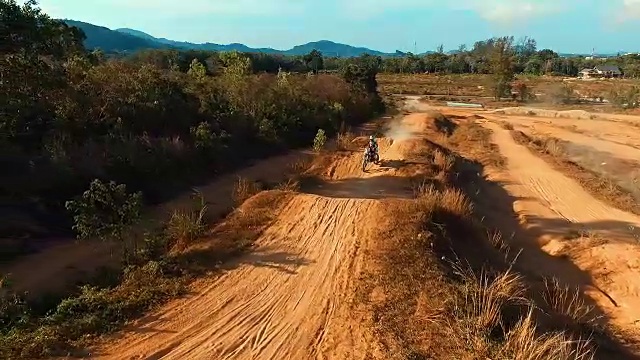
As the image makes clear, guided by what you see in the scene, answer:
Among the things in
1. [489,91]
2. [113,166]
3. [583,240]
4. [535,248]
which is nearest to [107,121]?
[113,166]

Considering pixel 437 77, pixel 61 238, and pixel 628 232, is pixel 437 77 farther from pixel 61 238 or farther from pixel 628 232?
pixel 61 238

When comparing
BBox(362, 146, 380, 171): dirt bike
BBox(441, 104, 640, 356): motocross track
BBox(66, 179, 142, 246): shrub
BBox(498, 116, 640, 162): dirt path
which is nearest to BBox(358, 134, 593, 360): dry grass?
BBox(441, 104, 640, 356): motocross track

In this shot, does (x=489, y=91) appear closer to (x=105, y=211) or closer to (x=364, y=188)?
(x=364, y=188)

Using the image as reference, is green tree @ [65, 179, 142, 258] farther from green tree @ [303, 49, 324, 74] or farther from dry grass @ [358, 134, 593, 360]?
green tree @ [303, 49, 324, 74]

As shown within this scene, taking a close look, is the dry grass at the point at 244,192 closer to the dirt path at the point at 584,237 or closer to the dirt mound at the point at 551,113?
the dirt path at the point at 584,237

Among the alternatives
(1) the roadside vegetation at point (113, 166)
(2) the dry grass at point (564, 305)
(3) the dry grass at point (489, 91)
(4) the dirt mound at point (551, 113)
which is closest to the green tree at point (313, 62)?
(3) the dry grass at point (489, 91)

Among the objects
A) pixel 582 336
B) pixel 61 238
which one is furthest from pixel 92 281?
pixel 582 336
